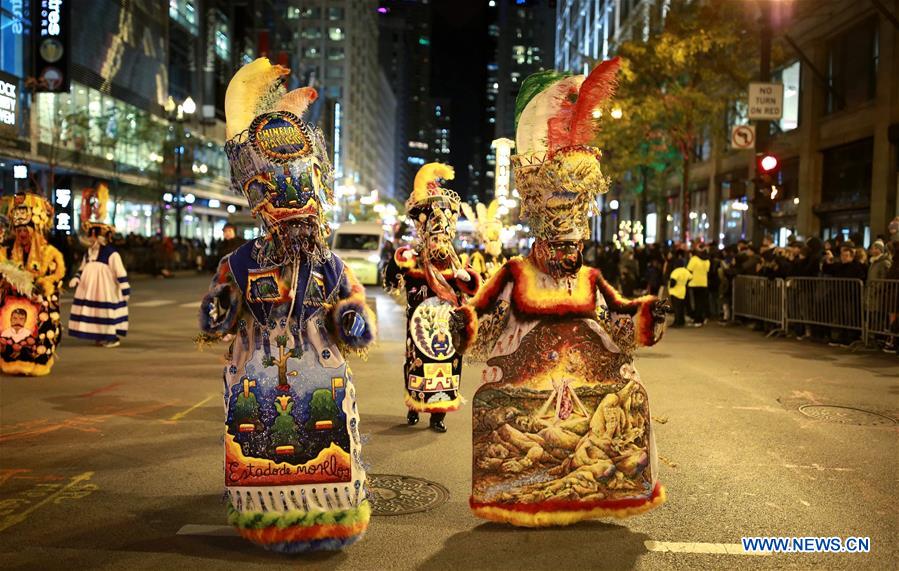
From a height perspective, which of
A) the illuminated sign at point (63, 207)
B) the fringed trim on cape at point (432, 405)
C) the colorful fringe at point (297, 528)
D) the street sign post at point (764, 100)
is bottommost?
the colorful fringe at point (297, 528)

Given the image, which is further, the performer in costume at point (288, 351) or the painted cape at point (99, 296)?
the painted cape at point (99, 296)

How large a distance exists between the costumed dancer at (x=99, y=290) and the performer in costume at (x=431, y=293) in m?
6.62

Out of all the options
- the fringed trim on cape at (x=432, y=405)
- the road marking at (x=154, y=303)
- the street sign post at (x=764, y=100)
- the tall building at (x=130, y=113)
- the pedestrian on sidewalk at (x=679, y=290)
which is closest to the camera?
the fringed trim on cape at (x=432, y=405)

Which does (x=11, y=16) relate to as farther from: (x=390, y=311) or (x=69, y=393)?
(x=69, y=393)

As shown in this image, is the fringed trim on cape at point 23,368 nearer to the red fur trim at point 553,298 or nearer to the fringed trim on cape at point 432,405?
the fringed trim on cape at point 432,405

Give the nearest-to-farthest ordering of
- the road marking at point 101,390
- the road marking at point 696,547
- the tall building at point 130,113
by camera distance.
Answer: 1. the road marking at point 696,547
2. the road marking at point 101,390
3. the tall building at point 130,113

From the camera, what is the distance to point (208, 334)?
445cm

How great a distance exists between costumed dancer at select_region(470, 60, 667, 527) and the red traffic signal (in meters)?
12.5

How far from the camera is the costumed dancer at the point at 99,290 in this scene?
12.5 metres

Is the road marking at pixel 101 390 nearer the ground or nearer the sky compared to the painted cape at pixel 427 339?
nearer the ground

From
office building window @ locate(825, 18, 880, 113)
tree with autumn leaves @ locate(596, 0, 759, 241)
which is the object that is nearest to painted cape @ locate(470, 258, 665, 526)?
tree with autumn leaves @ locate(596, 0, 759, 241)

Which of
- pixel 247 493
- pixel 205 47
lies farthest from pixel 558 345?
pixel 205 47

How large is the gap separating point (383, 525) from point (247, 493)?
96cm

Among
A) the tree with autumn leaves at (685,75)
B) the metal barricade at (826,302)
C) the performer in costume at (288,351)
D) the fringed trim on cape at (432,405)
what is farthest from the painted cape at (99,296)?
the tree with autumn leaves at (685,75)
